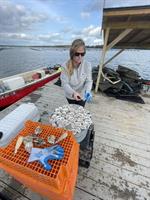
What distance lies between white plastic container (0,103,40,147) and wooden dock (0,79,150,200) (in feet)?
1.72

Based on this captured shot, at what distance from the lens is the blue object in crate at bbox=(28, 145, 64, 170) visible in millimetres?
946

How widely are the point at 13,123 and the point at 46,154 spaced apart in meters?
1.00

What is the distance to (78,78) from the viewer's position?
6.84 feet

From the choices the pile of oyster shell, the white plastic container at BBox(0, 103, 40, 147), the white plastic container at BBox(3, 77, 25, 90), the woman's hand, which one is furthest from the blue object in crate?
the white plastic container at BBox(3, 77, 25, 90)

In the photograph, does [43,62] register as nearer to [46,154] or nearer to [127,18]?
[127,18]

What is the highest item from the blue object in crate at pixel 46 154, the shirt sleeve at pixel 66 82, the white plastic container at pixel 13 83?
the shirt sleeve at pixel 66 82

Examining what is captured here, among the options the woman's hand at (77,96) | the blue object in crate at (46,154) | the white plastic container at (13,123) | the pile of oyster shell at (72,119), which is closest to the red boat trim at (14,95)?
the white plastic container at (13,123)

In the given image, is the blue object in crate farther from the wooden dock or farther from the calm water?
the calm water

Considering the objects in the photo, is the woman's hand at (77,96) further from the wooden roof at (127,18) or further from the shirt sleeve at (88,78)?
the wooden roof at (127,18)

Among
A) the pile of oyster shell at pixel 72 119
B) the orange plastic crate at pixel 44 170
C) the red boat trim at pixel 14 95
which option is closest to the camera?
the orange plastic crate at pixel 44 170

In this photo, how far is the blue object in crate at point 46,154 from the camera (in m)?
0.95

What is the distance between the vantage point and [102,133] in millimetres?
2568

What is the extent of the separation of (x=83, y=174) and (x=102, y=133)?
971 millimetres

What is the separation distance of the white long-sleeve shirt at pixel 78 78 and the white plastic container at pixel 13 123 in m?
0.70
